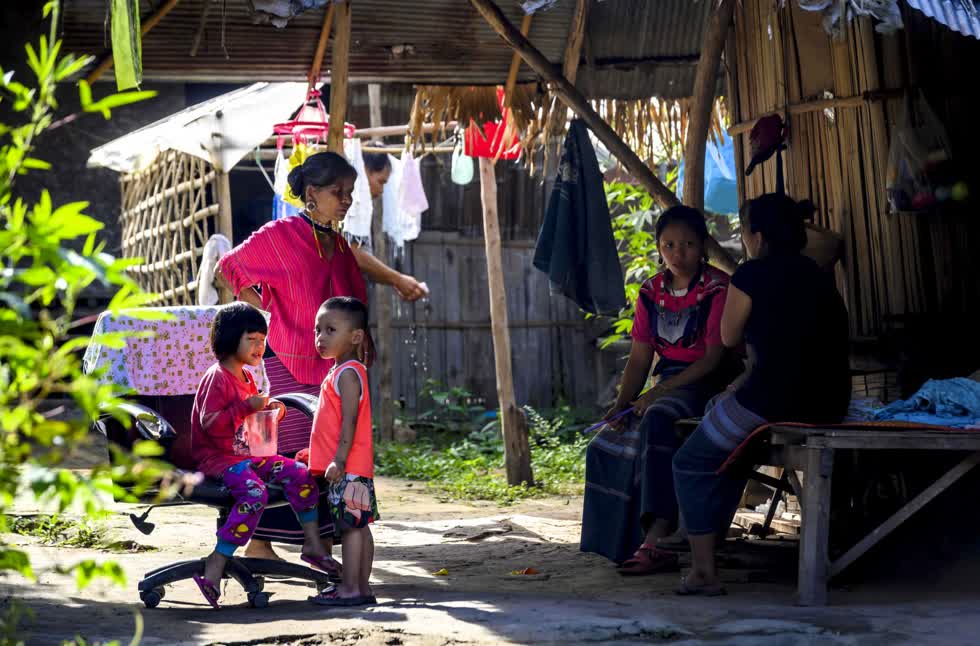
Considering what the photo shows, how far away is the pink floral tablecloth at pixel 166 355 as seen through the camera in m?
4.87

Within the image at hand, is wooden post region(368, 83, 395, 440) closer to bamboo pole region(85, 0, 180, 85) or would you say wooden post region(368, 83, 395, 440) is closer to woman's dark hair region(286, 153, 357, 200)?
bamboo pole region(85, 0, 180, 85)

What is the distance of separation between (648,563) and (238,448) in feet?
5.80

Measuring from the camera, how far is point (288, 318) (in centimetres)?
469

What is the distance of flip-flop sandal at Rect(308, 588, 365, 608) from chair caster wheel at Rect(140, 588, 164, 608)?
1.79ft

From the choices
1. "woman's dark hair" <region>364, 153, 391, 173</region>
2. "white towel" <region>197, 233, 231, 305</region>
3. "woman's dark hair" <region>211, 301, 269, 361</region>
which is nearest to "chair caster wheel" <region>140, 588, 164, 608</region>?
"woman's dark hair" <region>211, 301, 269, 361</region>

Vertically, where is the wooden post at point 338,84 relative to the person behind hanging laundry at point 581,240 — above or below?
above

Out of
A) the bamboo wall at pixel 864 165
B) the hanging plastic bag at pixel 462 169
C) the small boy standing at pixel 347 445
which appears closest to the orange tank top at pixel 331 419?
the small boy standing at pixel 347 445

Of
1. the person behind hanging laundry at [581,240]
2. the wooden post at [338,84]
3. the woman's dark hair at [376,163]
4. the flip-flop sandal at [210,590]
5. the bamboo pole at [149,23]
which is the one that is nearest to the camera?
the flip-flop sandal at [210,590]

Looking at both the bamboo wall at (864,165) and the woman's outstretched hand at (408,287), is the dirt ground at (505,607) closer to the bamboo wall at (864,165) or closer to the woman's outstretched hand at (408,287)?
the woman's outstretched hand at (408,287)

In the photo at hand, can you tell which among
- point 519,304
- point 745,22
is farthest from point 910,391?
point 519,304

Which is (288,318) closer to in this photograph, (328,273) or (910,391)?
(328,273)

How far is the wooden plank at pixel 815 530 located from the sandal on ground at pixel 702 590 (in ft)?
1.01

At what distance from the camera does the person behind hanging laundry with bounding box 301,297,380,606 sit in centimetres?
395

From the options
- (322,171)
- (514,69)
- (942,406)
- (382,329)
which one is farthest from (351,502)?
(382,329)
